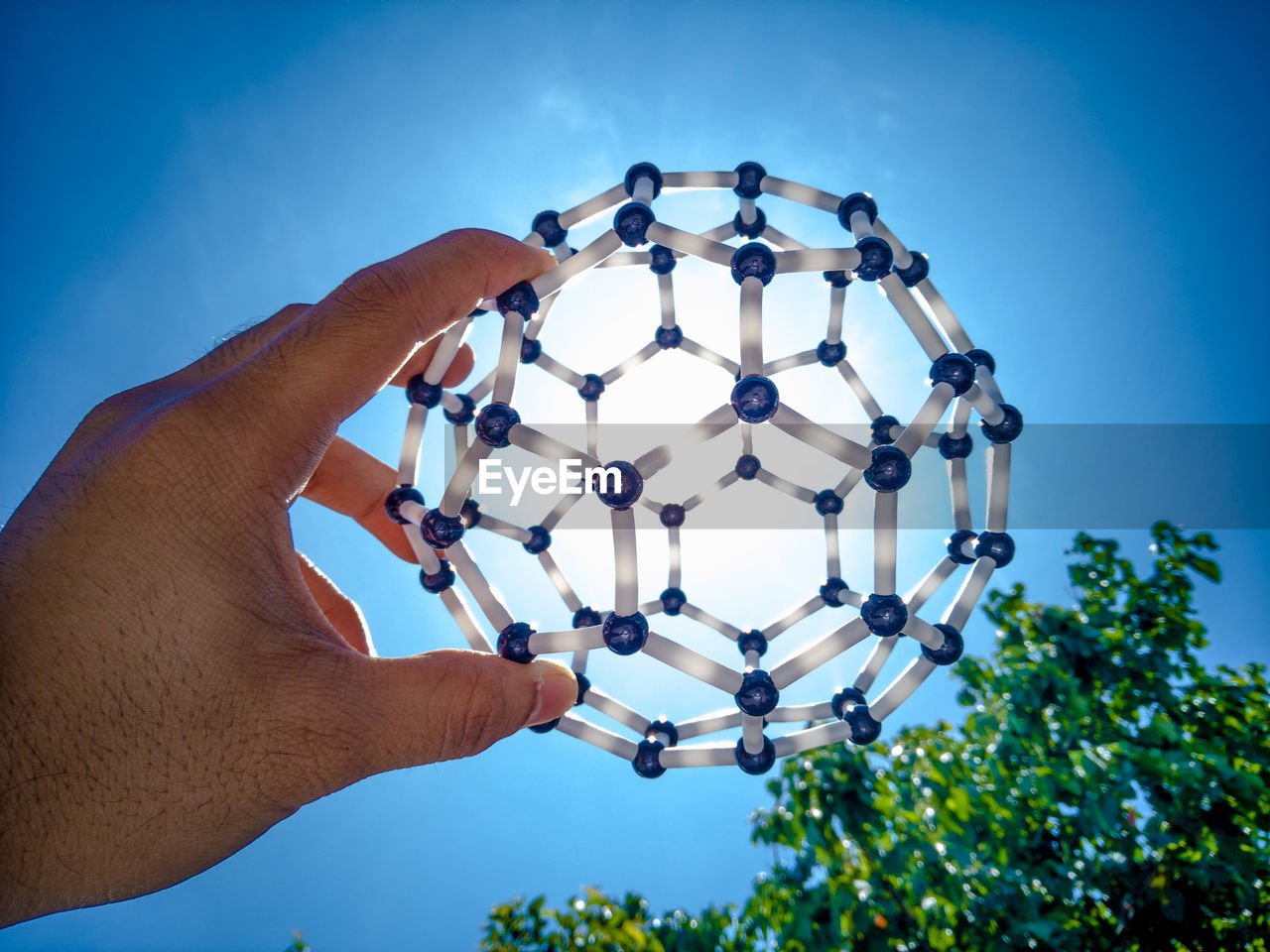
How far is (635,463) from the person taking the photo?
2232 mm

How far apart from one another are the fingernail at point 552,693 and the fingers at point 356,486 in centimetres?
234

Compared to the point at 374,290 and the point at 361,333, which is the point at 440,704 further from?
the point at 374,290

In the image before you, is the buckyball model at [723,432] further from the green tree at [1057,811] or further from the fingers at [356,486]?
the green tree at [1057,811]

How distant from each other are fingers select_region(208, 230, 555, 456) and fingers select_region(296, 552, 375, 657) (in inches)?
Result: 61.9

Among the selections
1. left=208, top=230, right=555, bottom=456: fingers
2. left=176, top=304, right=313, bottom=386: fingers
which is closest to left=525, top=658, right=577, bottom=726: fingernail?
left=208, top=230, right=555, bottom=456: fingers

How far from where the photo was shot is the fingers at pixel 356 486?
432 cm

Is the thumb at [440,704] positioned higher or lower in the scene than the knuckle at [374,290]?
lower

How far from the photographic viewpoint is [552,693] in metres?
2.45

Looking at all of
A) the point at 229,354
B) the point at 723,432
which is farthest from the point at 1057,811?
the point at 229,354

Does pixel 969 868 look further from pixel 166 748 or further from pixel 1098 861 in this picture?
pixel 166 748

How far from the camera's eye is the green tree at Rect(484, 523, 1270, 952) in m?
3.94

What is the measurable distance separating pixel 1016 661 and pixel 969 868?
182 cm

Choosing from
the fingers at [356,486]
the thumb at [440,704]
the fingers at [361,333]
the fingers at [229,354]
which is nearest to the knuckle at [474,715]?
the thumb at [440,704]

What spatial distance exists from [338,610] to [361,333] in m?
1.97
